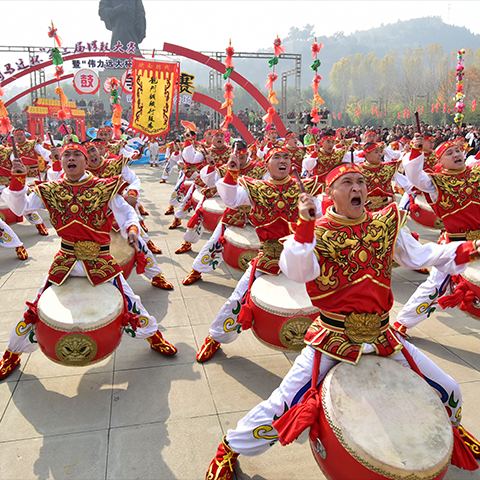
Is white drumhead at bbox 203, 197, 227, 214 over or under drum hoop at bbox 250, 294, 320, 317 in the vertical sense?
under

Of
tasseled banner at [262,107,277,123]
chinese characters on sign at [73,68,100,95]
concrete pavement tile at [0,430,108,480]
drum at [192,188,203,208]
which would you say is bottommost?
concrete pavement tile at [0,430,108,480]

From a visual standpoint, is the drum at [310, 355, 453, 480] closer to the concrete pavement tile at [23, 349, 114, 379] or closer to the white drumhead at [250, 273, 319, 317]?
the white drumhead at [250, 273, 319, 317]

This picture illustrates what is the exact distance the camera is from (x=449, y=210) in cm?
430

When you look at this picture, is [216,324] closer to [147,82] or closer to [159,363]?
[159,363]

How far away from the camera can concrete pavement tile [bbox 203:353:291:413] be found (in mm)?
3525

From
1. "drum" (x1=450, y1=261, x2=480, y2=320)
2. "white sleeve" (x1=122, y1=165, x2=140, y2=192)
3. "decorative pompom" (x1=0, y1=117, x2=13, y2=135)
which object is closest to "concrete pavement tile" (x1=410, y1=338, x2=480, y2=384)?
"drum" (x1=450, y1=261, x2=480, y2=320)

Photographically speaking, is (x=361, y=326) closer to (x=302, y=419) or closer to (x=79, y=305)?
(x=302, y=419)

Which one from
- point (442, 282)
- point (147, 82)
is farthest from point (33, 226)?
point (442, 282)

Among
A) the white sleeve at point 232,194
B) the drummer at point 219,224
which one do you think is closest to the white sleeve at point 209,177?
→ the drummer at point 219,224

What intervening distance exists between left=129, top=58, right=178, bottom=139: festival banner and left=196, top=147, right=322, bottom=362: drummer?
4751mm

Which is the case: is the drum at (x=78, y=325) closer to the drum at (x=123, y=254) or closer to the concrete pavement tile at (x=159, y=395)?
the concrete pavement tile at (x=159, y=395)

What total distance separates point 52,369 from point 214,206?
11.1 feet

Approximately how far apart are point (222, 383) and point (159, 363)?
699 mm

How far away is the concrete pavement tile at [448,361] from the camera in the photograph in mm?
3859
